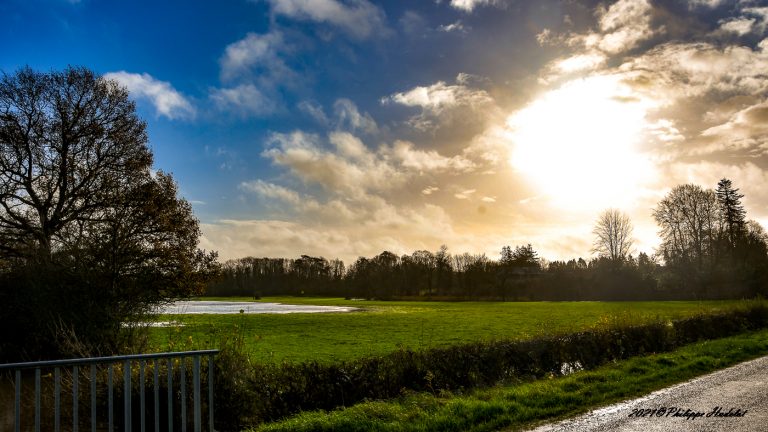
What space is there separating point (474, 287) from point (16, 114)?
3487 inches

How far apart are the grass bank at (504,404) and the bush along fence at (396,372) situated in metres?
0.66

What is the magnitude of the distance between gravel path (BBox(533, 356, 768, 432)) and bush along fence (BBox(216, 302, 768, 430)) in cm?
325

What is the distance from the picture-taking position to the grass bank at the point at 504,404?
806cm

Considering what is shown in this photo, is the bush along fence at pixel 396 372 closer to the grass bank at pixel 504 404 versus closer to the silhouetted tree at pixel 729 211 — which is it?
the grass bank at pixel 504 404

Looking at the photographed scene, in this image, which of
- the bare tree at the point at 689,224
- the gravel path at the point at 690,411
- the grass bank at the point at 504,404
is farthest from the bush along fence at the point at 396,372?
the bare tree at the point at 689,224

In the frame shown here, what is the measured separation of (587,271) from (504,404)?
99.4 metres

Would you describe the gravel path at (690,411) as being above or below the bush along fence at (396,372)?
below

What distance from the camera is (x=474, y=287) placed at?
104562 millimetres

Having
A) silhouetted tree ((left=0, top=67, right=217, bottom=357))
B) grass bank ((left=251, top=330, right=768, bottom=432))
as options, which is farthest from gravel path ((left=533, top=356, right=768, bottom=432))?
silhouetted tree ((left=0, top=67, right=217, bottom=357))

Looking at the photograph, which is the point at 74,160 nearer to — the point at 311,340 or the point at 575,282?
the point at 311,340

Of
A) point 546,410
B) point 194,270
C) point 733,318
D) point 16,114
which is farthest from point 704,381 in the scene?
point 16,114

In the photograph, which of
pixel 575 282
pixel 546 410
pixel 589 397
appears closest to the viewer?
pixel 546 410

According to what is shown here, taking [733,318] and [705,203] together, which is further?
[705,203]

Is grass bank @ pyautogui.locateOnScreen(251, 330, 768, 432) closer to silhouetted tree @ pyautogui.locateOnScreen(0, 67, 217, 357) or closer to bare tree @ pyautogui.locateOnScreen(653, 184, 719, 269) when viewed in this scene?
silhouetted tree @ pyautogui.locateOnScreen(0, 67, 217, 357)
